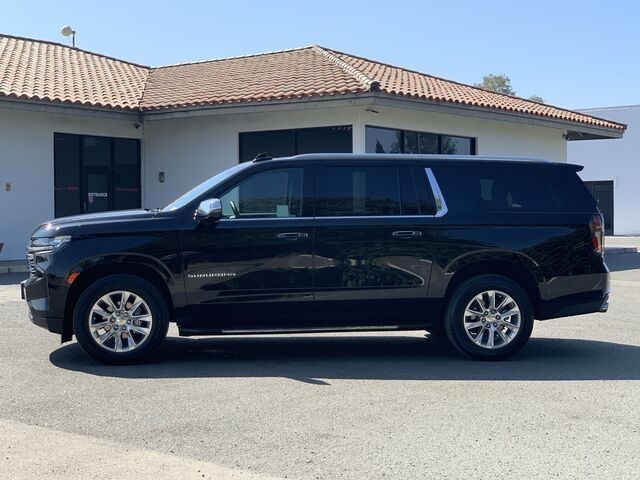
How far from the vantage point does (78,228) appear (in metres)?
7.09

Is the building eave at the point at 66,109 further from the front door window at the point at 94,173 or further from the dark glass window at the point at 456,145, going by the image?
the dark glass window at the point at 456,145

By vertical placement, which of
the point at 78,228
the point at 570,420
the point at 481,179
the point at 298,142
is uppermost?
the point at 298,142

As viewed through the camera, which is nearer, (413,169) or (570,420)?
(570,420)

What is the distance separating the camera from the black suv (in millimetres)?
7109

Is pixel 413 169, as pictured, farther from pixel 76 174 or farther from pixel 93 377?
pixel 76 174

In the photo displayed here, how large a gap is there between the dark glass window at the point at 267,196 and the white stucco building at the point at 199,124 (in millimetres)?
8598

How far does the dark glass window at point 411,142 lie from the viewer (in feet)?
57.0

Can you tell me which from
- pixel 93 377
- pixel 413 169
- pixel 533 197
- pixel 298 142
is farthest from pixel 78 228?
pixel 298 142

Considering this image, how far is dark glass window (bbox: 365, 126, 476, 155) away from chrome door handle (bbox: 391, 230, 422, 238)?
9.69 meters

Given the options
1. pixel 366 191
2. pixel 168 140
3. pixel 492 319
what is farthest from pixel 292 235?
pixel 168 140

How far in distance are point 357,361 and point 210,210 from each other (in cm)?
208

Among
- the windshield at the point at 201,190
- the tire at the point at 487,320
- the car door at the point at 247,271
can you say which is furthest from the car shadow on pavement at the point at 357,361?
the windshield at the point at 201,190

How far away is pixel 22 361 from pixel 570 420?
5.02 metres

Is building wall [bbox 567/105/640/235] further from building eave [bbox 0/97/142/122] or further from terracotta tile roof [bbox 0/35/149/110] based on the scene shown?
building eave [bbox 0/97/142/122]
